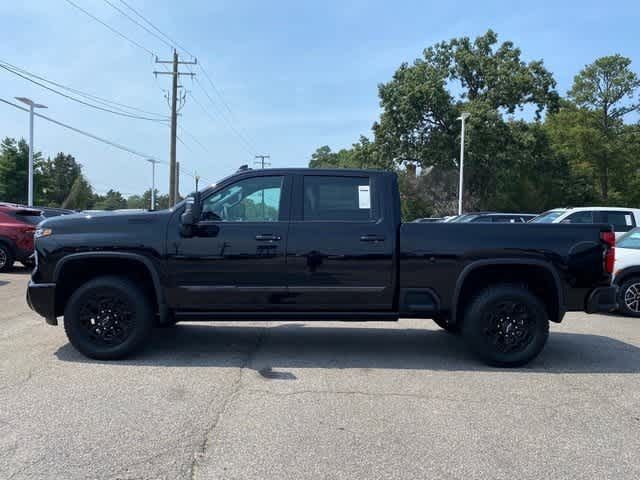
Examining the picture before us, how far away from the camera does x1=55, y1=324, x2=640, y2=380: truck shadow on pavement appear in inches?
220

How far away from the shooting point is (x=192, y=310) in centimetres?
555

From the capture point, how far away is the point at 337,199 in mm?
5707

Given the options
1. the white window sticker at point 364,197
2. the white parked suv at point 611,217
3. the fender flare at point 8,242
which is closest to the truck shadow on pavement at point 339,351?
the white window sticker at point 364,197

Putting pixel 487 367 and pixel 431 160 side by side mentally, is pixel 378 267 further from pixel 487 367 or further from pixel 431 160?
pixel 431 160

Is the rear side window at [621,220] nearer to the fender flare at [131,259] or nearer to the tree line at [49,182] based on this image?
the fender flare at [131,259]

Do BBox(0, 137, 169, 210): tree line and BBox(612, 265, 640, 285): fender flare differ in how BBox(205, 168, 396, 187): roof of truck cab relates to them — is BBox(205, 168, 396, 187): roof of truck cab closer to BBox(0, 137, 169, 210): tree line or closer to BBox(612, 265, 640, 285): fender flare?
BBox(612, 265, 640, 285): fender flare

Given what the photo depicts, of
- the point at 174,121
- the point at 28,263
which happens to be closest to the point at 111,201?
the point at 174,121

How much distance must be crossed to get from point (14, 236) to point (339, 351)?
9969 mm

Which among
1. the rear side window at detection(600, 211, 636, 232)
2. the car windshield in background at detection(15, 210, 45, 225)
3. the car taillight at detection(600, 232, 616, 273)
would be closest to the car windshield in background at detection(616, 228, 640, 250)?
the rear side window at detection(600, 211, 636, 232)

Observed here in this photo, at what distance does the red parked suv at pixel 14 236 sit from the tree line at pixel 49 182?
47706 millimetres

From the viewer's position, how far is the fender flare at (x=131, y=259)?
5398 millimetres

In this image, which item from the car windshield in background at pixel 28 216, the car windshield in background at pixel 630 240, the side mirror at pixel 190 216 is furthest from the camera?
the car windshield in background at pixel 28 216

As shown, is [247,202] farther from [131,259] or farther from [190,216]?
[131,259]

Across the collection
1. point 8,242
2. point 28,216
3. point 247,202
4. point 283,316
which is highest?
point 247,202
